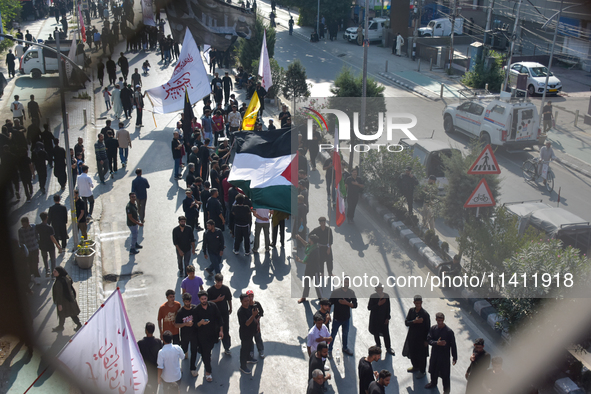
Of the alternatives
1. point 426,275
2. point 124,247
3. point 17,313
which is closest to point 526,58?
point 426,275

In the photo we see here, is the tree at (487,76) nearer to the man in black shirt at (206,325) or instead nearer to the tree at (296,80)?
the tree at (296,80)

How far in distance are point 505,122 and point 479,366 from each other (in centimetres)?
1416

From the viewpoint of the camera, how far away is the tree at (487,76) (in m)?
31.0

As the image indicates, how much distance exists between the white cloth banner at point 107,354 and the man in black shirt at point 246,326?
2.39 metres

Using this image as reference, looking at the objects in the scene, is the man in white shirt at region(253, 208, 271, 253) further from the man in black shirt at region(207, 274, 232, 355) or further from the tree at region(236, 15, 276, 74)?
the tree at region(236, 15, 276, 74)

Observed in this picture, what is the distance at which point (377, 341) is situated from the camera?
10.1 m

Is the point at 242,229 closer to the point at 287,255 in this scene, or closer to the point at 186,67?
the point at 287,255

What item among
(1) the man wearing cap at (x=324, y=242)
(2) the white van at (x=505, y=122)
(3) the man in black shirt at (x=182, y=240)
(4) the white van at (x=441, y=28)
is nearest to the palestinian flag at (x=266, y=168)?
(1) the man wearing cap at (x=324, y=242)

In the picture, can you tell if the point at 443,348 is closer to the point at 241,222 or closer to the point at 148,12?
the point at 241,222

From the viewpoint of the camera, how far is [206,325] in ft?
30.0

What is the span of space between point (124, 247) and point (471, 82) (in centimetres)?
2388

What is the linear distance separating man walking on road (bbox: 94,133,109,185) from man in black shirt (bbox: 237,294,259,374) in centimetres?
969

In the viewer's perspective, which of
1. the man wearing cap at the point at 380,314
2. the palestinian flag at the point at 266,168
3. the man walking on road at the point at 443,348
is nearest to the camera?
the man walking on road at the point at 443,348

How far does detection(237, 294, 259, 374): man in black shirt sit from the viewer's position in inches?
366
